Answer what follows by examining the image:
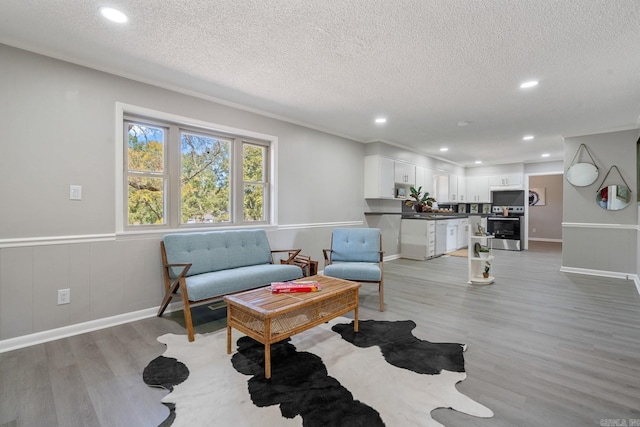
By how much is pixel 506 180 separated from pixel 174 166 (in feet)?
27.9

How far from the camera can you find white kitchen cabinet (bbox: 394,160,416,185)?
21.4 feet

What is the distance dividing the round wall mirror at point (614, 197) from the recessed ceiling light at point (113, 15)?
6843 mm

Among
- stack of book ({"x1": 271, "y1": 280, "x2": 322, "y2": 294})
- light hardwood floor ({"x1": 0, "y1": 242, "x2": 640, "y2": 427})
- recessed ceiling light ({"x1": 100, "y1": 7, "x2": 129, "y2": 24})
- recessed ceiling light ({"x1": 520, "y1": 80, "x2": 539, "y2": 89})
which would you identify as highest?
recessed ceiling light ({"x1": 100, "y1": 7, "x2": 129, "y2": 24})

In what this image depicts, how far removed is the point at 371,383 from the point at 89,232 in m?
2.84

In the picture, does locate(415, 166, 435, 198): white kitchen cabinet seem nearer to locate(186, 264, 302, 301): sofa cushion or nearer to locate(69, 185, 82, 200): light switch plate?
locate(186, 264, 302, 301): sofa cushion

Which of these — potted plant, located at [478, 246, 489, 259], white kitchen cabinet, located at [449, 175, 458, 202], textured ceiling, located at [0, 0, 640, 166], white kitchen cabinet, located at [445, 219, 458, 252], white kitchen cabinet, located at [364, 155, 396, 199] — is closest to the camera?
textured ceiling, located at [0, 0, 640, 166]

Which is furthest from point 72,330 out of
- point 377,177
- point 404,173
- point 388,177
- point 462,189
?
point 462,189

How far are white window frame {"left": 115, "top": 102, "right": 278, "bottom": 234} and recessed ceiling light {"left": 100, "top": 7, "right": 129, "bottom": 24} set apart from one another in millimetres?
1031

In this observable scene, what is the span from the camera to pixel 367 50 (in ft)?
8.56

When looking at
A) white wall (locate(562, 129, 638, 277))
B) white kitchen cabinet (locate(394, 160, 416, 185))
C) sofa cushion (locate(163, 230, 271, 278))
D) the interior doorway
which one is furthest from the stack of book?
the interior doorway

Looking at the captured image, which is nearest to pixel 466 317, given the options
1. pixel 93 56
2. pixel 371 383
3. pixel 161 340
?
pixel 371 383

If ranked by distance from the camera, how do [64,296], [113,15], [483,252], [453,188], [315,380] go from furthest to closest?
1. [453,188]
2. [483,252]
3. [64,296]
4. [113,15]
5. [315,380]

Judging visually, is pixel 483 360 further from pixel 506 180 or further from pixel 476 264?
pixel 506 180

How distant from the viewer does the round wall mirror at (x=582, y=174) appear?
513 cm
